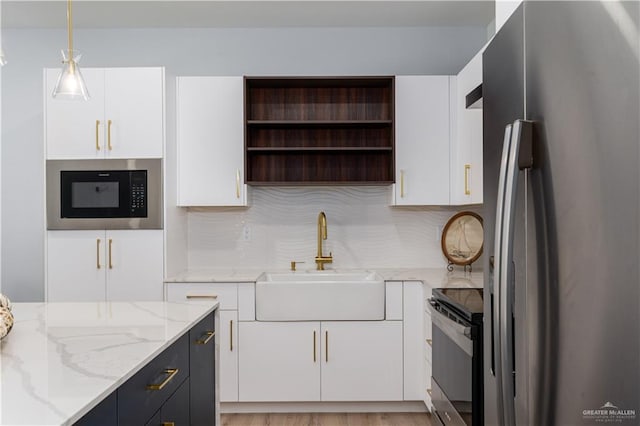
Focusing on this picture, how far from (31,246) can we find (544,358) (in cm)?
394

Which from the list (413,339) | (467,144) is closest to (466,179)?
(467,144)

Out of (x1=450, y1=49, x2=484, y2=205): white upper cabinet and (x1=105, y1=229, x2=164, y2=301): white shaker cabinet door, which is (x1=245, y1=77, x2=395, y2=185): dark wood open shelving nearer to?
(x1=450, y1=49, x2=484, y2=205): white upper cabinet

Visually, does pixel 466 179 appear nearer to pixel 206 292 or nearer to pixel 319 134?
pixel 319 134

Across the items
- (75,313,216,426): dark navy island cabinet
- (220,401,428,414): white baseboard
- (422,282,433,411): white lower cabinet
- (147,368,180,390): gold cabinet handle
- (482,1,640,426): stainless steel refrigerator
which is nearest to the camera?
(482,1,640,426): stainless steel refrigerator

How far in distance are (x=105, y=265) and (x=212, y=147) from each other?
98 cm

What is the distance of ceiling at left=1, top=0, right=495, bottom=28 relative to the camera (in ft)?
11.8

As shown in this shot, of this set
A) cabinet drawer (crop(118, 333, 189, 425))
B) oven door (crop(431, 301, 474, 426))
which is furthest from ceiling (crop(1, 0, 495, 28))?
cabinet drawer (crop(118, 333, 189, 425))

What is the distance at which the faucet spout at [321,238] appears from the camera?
3830 mm

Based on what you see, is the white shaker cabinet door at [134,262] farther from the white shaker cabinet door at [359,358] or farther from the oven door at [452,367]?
the oven door at [452,367]

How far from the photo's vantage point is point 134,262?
3.45 m

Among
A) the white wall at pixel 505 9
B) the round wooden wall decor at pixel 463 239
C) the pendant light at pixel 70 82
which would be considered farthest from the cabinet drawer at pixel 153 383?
the round wooden wall decor at pixel 463 239

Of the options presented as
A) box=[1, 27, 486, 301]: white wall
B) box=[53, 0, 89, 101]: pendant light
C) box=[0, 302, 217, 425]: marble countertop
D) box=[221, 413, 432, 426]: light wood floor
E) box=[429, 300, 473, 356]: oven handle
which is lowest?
box=[221, 413, 432, 426]: light wood floor

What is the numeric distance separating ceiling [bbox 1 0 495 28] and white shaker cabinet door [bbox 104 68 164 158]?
523 mm

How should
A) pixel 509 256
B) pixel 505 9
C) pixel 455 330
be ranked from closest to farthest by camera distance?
pixel 509 256, pixel 505 9, pixel 455 330
